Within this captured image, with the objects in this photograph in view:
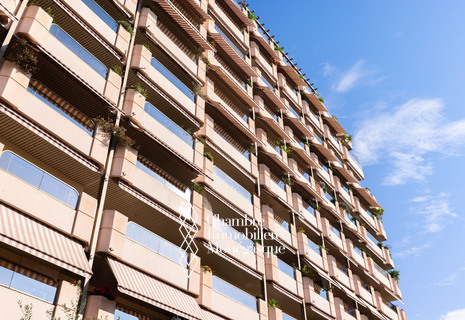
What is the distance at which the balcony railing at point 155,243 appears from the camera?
1752cm

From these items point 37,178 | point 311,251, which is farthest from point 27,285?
point 311,251

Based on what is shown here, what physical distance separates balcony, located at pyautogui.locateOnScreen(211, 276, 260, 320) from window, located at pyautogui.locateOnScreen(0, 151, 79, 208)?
7.81 m

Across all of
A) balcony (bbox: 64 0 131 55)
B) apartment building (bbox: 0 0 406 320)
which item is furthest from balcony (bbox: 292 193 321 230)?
balcony (bbox: 64 0 131 55)

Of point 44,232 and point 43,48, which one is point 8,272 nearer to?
point 44,232

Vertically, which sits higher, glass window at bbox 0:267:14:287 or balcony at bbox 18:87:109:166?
balcony at bbox 18:87:109:166

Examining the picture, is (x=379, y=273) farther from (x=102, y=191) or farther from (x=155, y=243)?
(x=102, y=191)

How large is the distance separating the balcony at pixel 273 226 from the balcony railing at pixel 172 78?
25.9ft

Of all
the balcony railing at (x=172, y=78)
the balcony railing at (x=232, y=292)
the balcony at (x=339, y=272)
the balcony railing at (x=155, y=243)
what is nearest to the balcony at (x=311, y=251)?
the balcony at (x=339, y=272)

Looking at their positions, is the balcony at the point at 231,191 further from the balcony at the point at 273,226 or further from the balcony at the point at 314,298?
the balcony at the point at 314,298

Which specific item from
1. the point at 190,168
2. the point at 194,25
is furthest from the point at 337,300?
the point at 194,25

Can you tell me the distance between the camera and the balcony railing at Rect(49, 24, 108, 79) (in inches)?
699

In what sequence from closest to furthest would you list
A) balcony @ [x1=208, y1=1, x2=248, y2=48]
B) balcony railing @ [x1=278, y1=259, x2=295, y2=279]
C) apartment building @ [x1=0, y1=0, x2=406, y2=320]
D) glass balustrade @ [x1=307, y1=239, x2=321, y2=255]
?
apartment building @ [x1=0, y1=0, x2=406, y2=320]
balcony railing @ [x1=278, y1=259, x2=295, y2=279]
glass balustrade @ [x1=307, y1=239, x2=321, y2=255]
balcony @ [x1=208, y1=1, x2=248, y2=48]

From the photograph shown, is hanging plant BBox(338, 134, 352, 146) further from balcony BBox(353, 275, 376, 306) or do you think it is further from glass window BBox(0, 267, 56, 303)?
glass window BBox(0, 267, 56, 303)

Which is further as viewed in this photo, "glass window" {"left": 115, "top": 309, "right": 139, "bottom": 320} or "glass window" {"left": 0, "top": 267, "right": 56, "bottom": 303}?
"glass window" {"left": 115, "top": 309, "right": 139, "bottom": 320}
